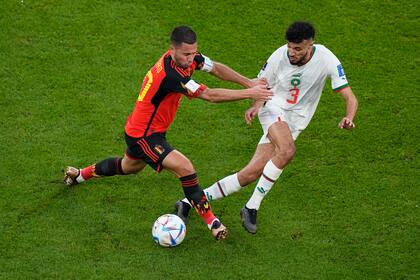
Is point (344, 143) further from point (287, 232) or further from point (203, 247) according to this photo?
point (203, 247)

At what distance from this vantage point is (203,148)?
10391 millimetres

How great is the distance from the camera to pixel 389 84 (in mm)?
11523

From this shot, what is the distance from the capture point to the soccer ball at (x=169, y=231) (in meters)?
8.60

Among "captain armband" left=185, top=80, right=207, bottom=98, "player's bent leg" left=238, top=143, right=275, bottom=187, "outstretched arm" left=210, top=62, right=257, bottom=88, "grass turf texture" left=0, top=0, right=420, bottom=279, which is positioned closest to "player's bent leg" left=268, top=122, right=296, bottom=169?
"player's bent leg" left=238, top=143, right=275, bottom=187

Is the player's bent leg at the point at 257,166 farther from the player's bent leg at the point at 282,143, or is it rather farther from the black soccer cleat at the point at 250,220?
the black soccer cleat at the point at 250,220

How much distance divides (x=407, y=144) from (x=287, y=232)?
2491 mm

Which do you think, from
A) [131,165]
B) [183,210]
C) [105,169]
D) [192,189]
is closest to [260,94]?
[192,189]

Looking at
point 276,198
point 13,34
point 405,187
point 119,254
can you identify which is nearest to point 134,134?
point 119,254

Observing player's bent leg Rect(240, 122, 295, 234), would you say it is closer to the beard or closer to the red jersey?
the beard

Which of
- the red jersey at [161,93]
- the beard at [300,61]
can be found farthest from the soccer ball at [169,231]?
the beard at [300,61]

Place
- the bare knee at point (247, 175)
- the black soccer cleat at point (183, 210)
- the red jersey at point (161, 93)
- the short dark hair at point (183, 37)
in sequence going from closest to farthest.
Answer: the short dark hair at point (183, 37)
the red jersey at point (161, 93)
the bare knee at point (247, 175)
the black soccer cleat at point (183, 210)

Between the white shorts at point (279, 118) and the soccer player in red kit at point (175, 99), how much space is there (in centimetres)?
54

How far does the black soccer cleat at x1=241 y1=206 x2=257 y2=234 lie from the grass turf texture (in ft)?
0.45

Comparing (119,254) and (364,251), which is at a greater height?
(364,251)
